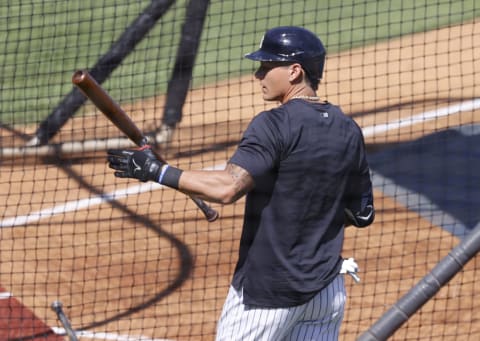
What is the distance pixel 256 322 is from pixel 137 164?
716 millimetres

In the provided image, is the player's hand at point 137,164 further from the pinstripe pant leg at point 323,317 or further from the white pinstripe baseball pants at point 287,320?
the pinstripe pant leg at point 323,317

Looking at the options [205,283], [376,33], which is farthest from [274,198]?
[376,33]

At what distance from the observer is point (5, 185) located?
7.55 meters

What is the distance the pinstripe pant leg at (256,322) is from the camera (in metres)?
3.64

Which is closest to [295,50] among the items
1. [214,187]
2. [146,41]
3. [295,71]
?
[295,71]

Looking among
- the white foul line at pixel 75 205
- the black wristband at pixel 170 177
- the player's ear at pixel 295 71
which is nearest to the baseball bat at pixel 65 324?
the black wristband at pixel 170 177

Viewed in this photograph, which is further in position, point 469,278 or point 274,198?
point 469,278

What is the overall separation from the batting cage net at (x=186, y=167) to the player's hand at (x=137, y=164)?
1.41 metres

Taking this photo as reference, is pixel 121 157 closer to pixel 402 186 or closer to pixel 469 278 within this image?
pixel 469 278

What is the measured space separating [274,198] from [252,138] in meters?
0.26

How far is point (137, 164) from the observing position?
11.8ft

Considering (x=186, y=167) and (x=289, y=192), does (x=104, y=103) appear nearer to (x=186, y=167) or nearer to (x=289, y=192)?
(x=289, y=192)

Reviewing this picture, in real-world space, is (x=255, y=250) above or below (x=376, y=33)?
above

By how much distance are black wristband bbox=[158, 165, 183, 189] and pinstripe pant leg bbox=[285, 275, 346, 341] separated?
2.32 feet
